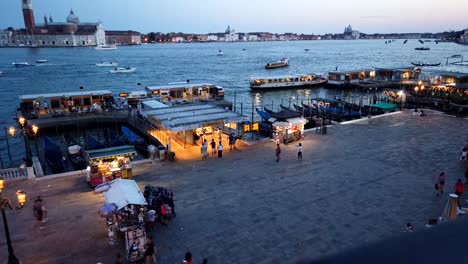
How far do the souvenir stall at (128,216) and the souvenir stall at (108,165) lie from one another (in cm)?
421

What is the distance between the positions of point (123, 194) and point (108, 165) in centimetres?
583

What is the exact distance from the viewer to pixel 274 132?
82.4 feet

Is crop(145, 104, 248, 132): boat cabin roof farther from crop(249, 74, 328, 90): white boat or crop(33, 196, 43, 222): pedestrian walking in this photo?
crop(249, 74, 328, 90): white boat

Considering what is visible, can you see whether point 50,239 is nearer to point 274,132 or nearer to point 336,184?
point 336,184

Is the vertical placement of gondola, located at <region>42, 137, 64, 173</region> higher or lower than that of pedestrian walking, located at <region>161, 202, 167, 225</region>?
lower

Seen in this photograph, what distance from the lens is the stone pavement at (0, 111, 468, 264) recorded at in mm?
11961

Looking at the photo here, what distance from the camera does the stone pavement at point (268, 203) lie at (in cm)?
1196

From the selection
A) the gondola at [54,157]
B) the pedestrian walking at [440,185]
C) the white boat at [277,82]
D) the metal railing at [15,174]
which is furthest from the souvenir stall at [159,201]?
the white boat at [277,82]

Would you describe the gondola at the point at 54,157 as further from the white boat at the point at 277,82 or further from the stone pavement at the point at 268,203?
the white boat at the point at 277,82

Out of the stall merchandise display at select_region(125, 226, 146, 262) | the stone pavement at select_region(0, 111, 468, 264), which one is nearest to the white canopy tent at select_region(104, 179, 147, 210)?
the stall merchandise display at select_region(125, 226, 146, 262)

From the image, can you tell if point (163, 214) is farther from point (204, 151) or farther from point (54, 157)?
point (54, 157)

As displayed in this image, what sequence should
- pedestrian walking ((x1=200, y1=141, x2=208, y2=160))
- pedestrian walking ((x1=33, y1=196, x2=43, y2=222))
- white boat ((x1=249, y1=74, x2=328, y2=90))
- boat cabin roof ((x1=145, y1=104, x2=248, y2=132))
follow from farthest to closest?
white boat ((x1=249, y1=74, x2=328, y2=90)) < boat cabin roof ((x1=145, y1=104, x2=248, y2=132)) < pedestrian walking ((x1=200, y1=141, x2=208, y2=160)) < pedestrian walking ((x1=33, y1=196, x2=43, y2=222))

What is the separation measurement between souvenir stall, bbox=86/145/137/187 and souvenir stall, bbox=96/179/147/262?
421 cm

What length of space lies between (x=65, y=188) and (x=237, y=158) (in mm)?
9268
